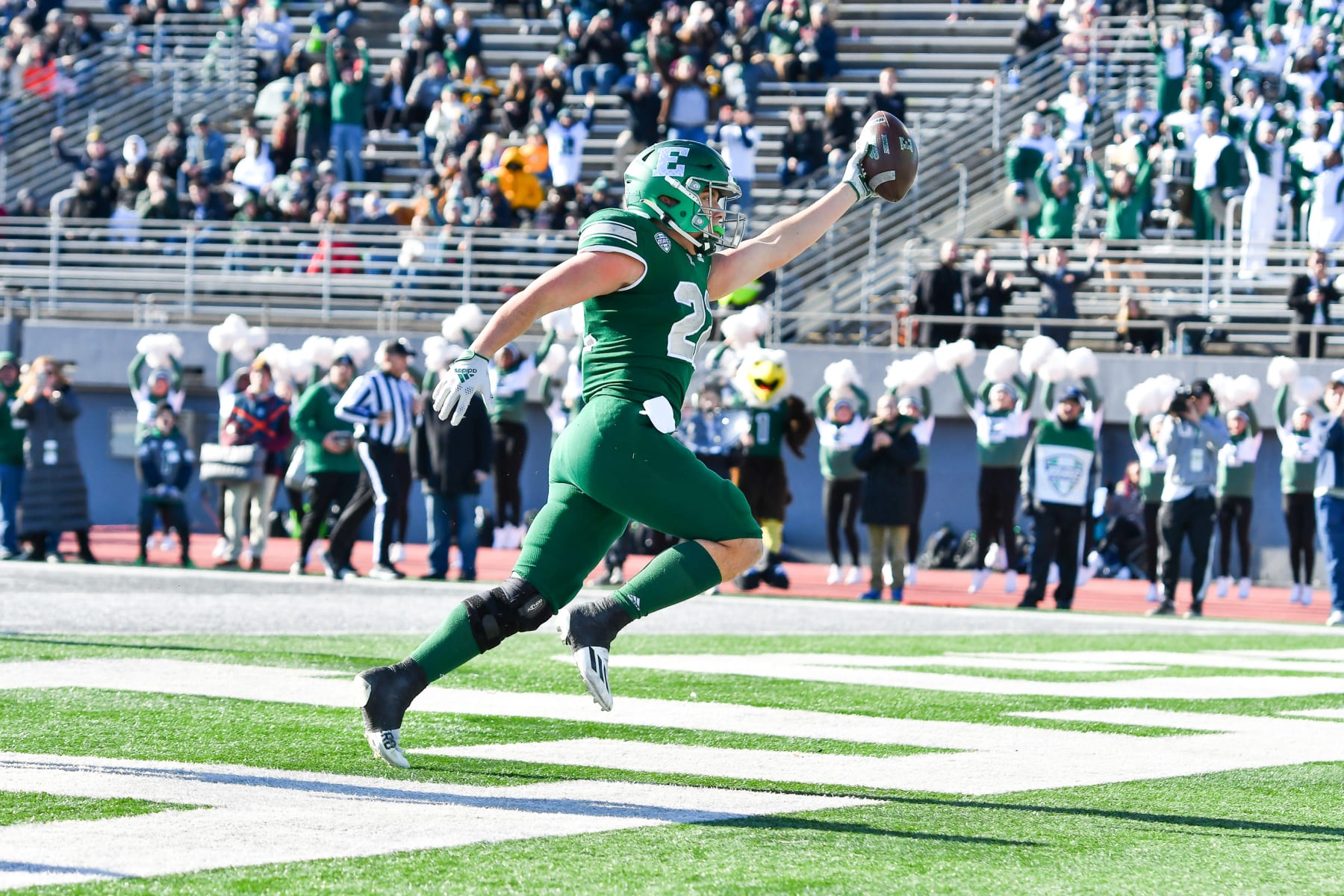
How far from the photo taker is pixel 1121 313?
21.0 m

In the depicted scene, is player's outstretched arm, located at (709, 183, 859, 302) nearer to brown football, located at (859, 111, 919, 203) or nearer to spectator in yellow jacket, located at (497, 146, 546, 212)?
brown football, located at (859, 111, 919, 203)

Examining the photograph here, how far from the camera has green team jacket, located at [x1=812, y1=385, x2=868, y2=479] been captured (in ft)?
59.1

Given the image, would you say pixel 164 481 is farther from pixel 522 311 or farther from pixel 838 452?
pixel 522 311

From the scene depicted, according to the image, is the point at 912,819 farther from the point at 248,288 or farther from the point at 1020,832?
the point at 248,288

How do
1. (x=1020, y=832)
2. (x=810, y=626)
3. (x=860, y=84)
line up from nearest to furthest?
(x=1020, y=832)
(x=810, y=626)
(x=860, y=84)

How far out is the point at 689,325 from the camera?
19.9 ft

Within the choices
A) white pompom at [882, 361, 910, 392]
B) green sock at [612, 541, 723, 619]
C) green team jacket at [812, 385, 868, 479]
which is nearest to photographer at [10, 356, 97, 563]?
green team jacket at [812, 385, 868, 479]

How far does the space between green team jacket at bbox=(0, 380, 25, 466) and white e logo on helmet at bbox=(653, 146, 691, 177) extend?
1230 centimetres

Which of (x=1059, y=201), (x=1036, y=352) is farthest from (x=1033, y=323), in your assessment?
(x=1036, y=352)

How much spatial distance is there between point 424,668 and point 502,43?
23.6 metres

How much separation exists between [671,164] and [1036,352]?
12730 millimetres

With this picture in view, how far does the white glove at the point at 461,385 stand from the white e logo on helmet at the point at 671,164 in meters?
0.80

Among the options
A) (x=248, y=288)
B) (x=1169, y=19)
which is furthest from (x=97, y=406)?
(x=1169, y=19)

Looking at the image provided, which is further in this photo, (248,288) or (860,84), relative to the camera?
(860,84)
